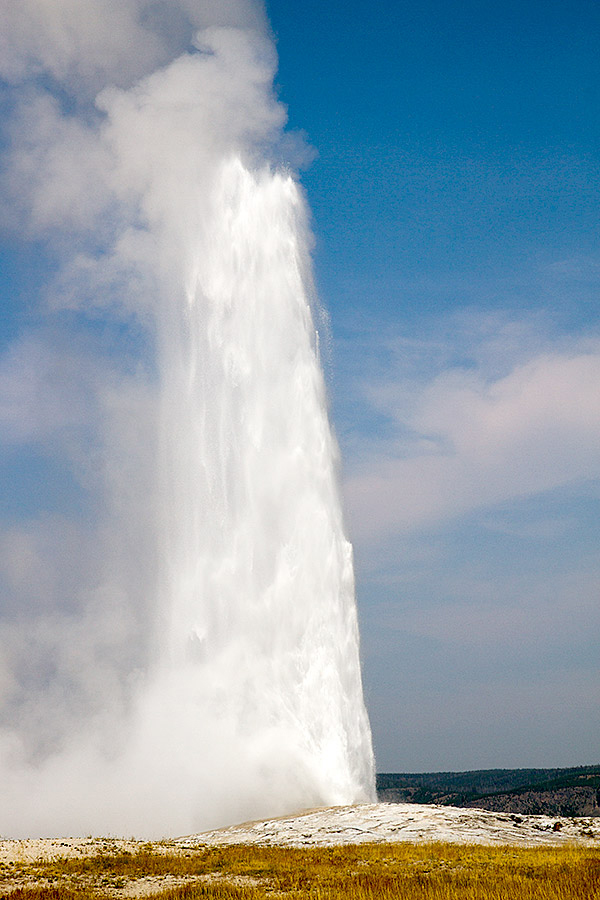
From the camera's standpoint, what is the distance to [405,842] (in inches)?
1190

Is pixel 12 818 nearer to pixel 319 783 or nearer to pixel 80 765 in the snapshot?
pixel 80 765

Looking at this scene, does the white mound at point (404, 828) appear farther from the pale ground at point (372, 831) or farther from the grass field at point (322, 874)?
the grass field at point (322, 874)

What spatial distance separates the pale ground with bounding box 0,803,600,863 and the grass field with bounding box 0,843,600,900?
1927 millimetres

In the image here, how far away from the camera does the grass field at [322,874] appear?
19906 millimetres

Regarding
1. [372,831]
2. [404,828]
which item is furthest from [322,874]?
[404,828]

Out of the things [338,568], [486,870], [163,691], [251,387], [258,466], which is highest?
[251,387]

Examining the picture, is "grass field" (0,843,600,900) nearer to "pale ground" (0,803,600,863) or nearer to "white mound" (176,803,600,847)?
"pale ground" (0,803,600,863)

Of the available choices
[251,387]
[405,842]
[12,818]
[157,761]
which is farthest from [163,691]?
[405,842]

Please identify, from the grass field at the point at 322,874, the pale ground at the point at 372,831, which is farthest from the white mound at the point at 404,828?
the grass field at the point at 322,874

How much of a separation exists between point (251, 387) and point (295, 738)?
2243 centimetres

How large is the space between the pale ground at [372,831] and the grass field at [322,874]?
1927 mm

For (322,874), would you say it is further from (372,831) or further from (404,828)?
(404,828)

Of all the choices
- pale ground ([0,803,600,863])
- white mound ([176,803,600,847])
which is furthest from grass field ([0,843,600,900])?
white mound ([176,803,600,847])

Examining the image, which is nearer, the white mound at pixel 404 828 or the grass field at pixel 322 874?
the grass field at pixel 322 874
